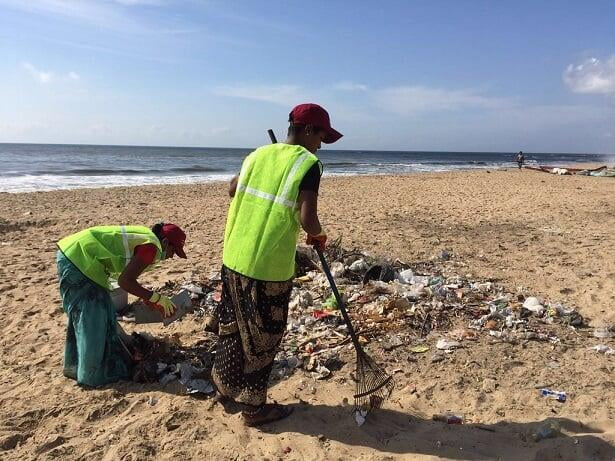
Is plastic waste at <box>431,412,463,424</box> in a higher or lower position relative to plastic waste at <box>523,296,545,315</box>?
lower

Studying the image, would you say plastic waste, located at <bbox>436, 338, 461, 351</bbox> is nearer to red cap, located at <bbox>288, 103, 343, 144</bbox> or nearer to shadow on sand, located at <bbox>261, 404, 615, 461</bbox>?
shadow on sand, located at <bbox>261, 404, 615, 461</bbox>

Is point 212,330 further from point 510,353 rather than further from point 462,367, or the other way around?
point 510,353

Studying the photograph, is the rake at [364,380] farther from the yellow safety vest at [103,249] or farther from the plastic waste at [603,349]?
the plastic waste at [603,349]

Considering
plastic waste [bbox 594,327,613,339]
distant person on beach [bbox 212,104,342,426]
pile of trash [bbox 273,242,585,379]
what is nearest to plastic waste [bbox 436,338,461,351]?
pile of trash [bbox 273,242,585,379]

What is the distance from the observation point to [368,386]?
3.03 meters

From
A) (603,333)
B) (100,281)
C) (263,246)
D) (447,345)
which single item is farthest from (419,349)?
(100,281)

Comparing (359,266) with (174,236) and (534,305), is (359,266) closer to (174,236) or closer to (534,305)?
(534,305)

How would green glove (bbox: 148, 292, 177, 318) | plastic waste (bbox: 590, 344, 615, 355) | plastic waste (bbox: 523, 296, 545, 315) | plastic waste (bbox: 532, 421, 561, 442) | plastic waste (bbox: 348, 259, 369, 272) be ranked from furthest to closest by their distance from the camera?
plastic waste (bbox: 348, 259, 369, 272) < plastic waste (bbox: 523, 296, 545, 315) < plastic waste (bbox: 590, 344, 615, 355) < green glove (bbox: 148, 292, 177, 318) < plastic waste (bbox: 532, 421, 561, 442)

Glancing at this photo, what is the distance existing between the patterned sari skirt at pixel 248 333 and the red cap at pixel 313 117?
0.85 metres

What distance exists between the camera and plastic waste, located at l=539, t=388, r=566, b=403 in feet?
10.3

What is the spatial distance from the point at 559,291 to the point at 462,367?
2.26m

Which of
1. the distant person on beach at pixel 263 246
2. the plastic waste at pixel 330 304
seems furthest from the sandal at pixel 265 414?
the plastic waste at pixel 330 304

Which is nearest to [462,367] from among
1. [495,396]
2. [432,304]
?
[495,396]

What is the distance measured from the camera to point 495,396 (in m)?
3.20
